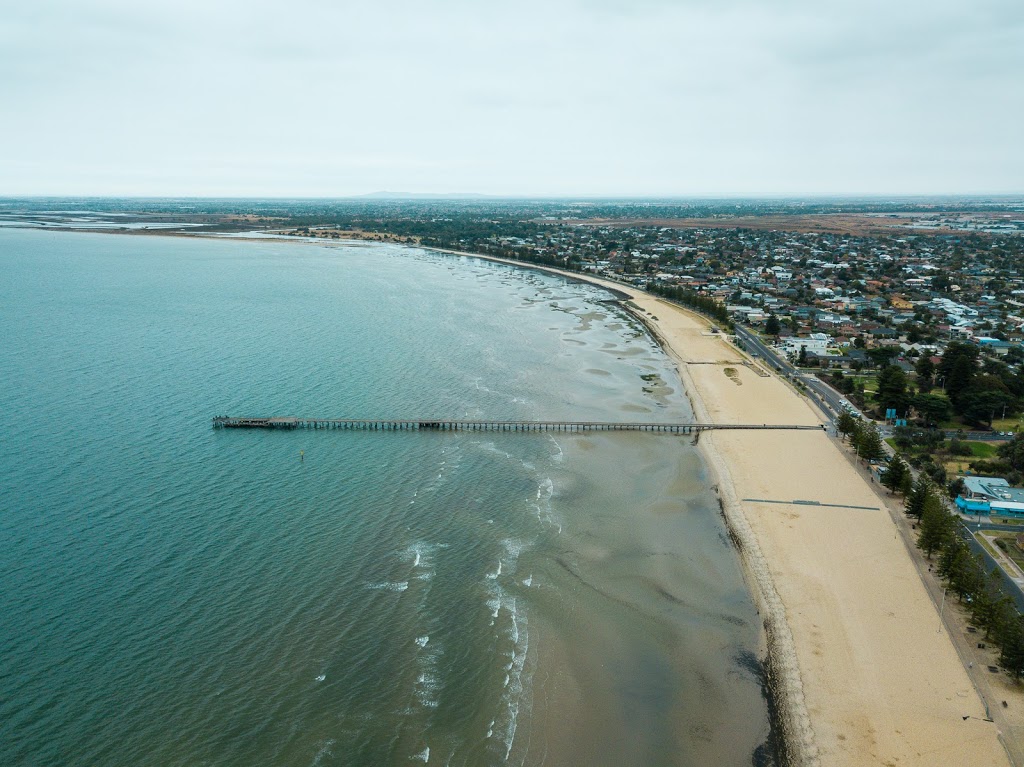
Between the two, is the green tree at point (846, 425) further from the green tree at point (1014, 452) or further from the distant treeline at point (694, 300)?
the distant treeline at point (694, 300)

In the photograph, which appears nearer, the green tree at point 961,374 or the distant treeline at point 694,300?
the green tree at point 961,374

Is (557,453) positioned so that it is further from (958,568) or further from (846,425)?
(958,568)

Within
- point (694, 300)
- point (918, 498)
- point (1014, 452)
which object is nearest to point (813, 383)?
point (1014, 452)

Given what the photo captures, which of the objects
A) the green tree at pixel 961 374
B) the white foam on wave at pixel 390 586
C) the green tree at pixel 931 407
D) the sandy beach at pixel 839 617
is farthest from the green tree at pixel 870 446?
the white foam on wave at pixel 390 586

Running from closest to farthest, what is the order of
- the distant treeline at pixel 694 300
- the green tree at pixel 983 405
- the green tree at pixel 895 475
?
the green tree at pixel 895 475
the green tree at pixel 983 405
the distant treeline at pixel 694 300

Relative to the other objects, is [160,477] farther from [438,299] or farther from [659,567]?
[438,299]

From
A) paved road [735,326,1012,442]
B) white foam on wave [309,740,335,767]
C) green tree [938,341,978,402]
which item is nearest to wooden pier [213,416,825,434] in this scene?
paved road [735,326,1012,442]
